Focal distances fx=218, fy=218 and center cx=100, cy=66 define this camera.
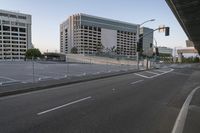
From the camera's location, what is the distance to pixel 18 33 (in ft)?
509

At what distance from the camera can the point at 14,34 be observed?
153m

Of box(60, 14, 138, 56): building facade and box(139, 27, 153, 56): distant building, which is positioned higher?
box(60, 14, 138, 56): building facade

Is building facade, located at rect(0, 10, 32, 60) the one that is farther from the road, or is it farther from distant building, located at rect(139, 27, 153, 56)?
the road

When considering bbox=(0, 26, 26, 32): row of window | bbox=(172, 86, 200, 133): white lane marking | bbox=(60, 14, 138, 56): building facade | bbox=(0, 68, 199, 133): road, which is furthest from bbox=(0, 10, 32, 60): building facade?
bbox=(172, 86, 200, 133): white lane marking

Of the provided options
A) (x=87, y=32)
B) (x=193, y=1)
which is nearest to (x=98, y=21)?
(x=87, y=32)

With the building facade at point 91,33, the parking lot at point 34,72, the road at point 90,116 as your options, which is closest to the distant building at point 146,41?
the parking lot at point 34,72

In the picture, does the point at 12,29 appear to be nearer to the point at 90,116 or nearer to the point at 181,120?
the point at 90,116

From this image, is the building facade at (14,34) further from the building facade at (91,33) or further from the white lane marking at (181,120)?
the white lane marking at (181,120)

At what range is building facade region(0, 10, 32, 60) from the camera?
146 metres

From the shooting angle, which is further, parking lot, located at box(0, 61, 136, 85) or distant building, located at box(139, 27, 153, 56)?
distant building, located at box(139, 27, 153, 56)

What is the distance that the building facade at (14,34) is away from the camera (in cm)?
14638

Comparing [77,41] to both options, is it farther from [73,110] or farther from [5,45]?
[73,110]

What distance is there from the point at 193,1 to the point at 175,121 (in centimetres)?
1253

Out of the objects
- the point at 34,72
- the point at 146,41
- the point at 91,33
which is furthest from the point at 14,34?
the point at 34,72
